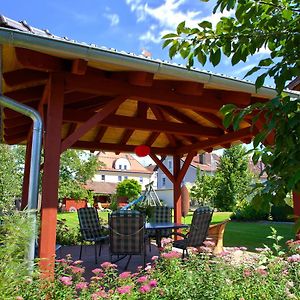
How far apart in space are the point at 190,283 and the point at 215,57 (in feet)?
5.74

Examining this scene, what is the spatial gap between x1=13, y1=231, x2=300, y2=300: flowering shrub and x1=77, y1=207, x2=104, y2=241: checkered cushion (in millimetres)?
3819

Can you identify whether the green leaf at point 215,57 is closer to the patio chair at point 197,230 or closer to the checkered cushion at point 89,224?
the patio chair at point 197,230

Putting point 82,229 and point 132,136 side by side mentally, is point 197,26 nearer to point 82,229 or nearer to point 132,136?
point 82,229

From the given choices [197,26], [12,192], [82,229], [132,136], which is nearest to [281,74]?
[197,26]

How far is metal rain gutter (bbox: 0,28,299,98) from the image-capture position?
318 centimetres

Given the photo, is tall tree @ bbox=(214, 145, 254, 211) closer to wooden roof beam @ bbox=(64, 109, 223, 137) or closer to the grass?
the grass

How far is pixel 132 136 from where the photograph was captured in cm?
930

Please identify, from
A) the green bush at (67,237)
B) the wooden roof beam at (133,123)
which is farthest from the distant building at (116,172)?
the wooden roof beam at (133,123)

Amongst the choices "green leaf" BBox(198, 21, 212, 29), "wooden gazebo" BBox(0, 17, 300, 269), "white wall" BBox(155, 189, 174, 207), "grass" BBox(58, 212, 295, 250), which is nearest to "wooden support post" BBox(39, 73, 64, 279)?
"wooden gazebo" BBox(0, 17, 300, 269)

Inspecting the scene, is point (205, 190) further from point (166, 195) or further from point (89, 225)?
point (89, 225)

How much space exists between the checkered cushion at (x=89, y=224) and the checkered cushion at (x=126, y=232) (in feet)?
4.36

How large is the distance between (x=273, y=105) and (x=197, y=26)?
57 centimetres

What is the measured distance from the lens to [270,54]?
146cm

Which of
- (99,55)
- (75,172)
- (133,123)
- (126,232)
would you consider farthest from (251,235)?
(75,172)
